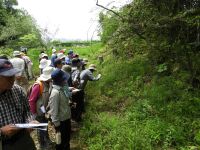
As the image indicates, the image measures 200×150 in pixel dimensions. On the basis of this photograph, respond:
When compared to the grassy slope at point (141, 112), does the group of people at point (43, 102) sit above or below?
above

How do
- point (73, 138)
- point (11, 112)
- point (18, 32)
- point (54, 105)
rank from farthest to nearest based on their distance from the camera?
point (18, 32) < point (73, 138) < point (54, 105) < point (11, 112)

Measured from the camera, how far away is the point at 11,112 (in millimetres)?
3824

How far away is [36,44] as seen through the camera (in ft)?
95.1

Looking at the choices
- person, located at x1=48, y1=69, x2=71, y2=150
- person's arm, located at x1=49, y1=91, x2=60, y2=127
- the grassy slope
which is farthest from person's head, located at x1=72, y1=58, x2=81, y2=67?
person's arm, located at x1=49, y1=91, x2=60, y2=127

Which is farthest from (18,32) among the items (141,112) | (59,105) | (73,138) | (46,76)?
(59,105)

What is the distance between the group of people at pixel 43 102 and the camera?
373 centimetres

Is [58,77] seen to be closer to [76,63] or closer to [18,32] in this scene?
[76,63]

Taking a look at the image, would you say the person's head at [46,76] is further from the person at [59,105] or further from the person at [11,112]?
the person at [11,112]

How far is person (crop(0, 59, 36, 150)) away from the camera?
11.9 feet

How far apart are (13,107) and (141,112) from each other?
16.6 ft

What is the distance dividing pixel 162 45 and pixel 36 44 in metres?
21.0

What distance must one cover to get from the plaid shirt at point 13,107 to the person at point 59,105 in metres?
2.43

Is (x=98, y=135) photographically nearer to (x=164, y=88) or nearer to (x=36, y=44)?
(x=164, y=88)

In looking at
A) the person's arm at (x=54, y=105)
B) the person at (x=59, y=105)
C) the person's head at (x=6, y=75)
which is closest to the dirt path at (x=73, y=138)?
the person at (x=59, y=105)
